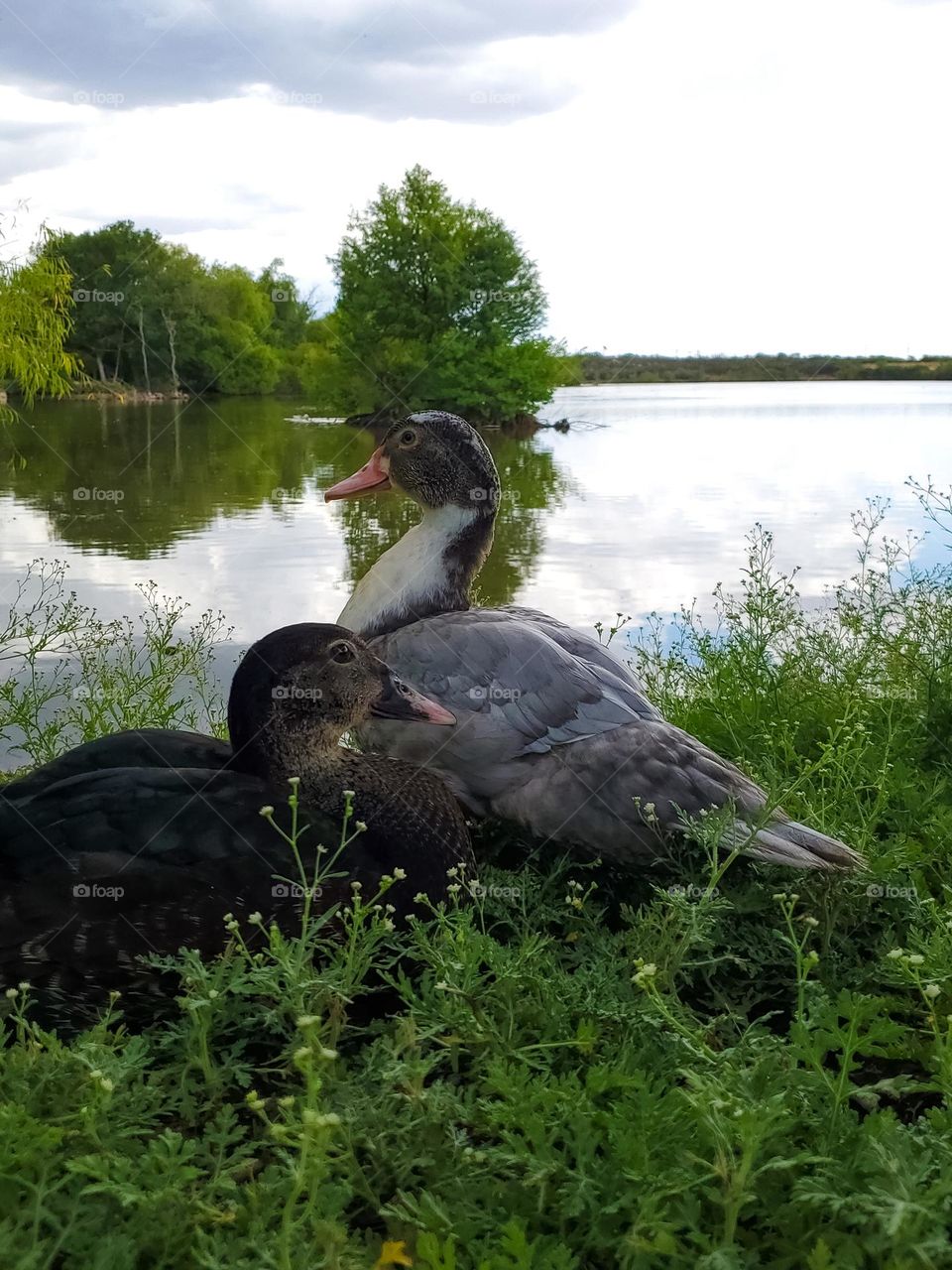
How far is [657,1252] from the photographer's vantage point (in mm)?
2178

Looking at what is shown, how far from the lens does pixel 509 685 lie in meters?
4.27

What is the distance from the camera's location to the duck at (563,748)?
156 inches

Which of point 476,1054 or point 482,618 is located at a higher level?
point 482,618

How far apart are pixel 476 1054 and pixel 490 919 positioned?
1.05 metres

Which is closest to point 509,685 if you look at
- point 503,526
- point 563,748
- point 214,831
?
point 563,748

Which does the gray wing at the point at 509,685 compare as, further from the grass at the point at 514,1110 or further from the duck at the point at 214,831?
the grass at the point at 514,1110

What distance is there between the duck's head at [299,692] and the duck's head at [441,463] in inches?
63.1

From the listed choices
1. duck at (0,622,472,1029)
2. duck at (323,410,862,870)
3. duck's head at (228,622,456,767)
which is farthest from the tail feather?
duck's head at (228,622,456,767)

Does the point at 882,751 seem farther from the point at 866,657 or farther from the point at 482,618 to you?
the point at 482,618

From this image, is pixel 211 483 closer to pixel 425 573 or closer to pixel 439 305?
pixel 439 305

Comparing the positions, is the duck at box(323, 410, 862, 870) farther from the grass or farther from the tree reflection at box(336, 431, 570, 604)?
the tree reflection at box(336, 431, 570, 604)

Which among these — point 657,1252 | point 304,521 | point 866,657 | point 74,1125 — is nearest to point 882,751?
point 866,657

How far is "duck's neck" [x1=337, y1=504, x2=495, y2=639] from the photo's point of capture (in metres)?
5.09

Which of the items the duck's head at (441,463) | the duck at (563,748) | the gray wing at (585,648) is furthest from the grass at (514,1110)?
the duck's head at (441,463)
